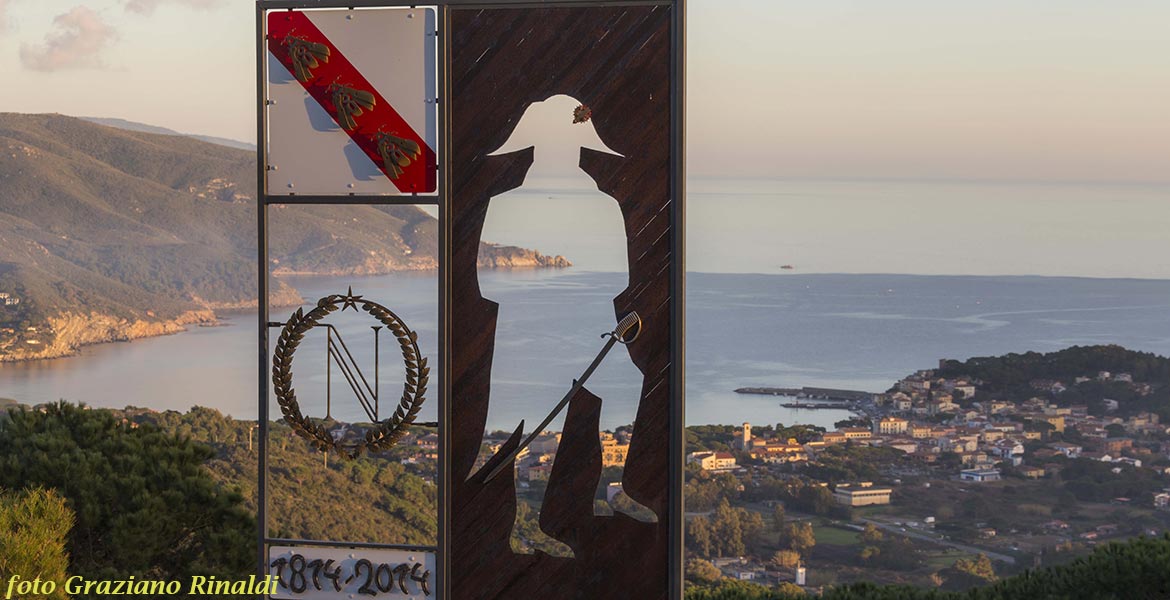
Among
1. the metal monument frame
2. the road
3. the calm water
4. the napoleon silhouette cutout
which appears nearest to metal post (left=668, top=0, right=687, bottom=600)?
the metal monument frame

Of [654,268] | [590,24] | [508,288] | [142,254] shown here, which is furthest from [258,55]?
[142,254]

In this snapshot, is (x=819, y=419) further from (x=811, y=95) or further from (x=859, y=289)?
(x=811, y=95)

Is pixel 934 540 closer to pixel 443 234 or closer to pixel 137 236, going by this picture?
pixel 443 234

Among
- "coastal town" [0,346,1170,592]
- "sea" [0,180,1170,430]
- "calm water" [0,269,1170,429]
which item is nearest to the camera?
"sea" [0,180,1170,430]

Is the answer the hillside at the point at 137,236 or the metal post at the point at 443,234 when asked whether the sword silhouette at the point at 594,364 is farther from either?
the hillside at the point at 137,236

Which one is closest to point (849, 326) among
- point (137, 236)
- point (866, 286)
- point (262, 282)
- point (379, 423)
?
point (866, 286)

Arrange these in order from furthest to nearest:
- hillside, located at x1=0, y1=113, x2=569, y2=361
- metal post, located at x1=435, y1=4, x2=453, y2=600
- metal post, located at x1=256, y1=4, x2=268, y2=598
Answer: hillside, located at x1=0, y1=113, x2=569, y2=361, metal post, located at x1=256, y1=4, x2=268, y2=598, metal post, located at x1=435, y1=4, x2=453, y2=600

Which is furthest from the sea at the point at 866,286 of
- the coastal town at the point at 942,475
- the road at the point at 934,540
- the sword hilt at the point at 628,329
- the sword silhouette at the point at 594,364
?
the sword hilt at the point at 628,329

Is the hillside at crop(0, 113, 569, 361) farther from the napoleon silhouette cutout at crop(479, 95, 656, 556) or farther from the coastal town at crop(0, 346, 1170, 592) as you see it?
the coastal town at crop(0, 346, 1170, 592)
